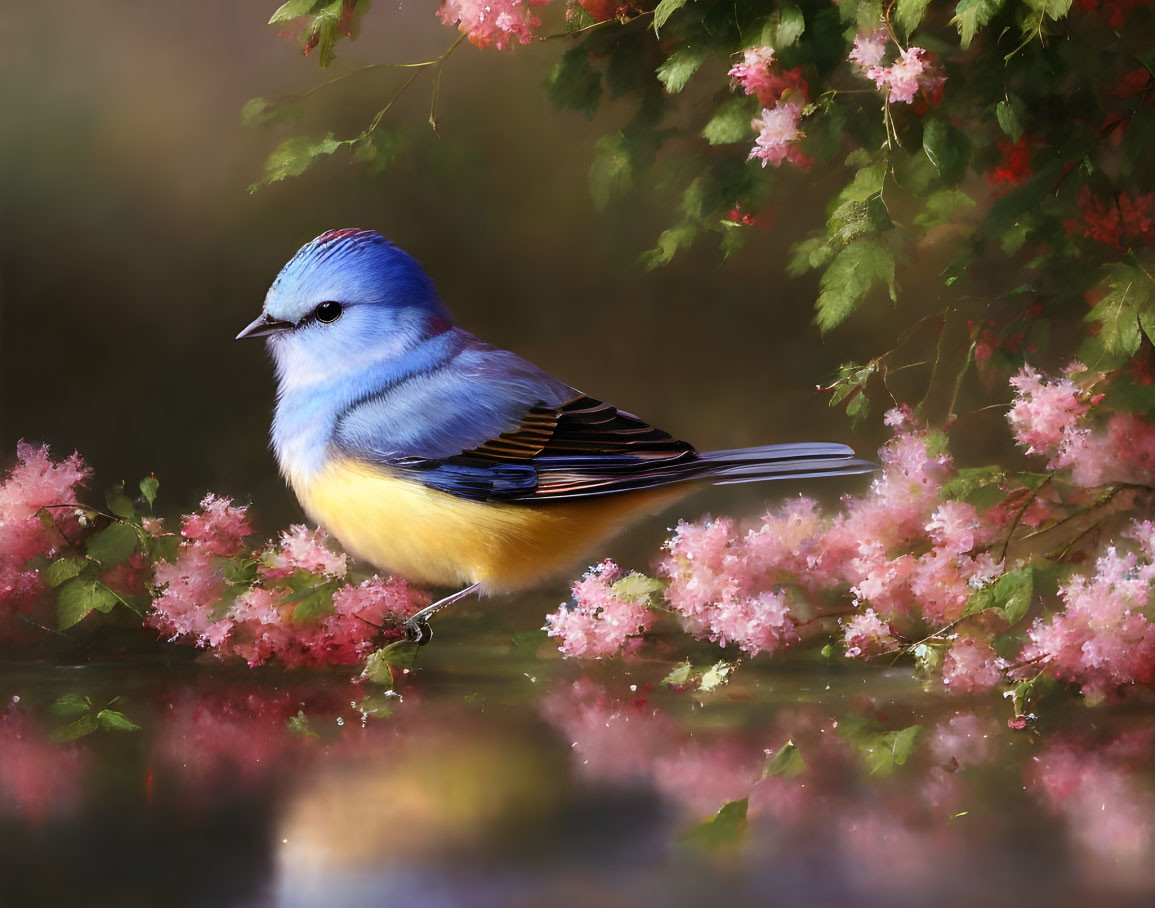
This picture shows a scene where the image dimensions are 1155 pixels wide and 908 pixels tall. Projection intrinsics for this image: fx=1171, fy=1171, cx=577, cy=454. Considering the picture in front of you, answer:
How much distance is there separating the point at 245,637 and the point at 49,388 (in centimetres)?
55

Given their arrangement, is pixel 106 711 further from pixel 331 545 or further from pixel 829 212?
pixel 829 212

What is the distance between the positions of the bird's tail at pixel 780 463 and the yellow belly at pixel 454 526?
0.23 feet

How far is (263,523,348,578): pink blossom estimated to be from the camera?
6.30 feet

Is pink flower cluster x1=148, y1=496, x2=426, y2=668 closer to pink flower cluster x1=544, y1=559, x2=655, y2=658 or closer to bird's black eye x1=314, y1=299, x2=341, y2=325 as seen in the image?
pink flower cluster x1=544, y1=559, x2=655, y2=658

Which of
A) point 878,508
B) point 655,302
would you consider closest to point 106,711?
point 655,302

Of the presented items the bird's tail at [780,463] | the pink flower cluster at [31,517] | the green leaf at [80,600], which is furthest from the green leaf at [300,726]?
the bird's tail at [780,463]

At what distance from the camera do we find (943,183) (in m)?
1.88

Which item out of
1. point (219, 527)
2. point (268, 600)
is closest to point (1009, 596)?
point (268, 600)

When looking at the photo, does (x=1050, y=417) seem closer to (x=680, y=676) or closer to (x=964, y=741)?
(x=964, y=741)

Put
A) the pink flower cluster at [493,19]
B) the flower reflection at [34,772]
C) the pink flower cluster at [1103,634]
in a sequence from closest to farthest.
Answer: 1. the flower reflection at [34,772]
2. the pink flower cluster at [1103,634]
3. the pink flower cluster at [493,19]

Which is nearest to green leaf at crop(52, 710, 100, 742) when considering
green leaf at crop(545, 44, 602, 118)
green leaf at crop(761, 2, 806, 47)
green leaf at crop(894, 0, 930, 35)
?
green leaf at crop(545, 44, 602, 118)

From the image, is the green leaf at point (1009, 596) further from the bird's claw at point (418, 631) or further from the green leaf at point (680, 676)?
the bird's claw at point (418, 631)

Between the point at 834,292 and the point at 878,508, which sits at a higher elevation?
the point at 834,292

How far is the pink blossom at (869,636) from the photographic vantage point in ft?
6.03
